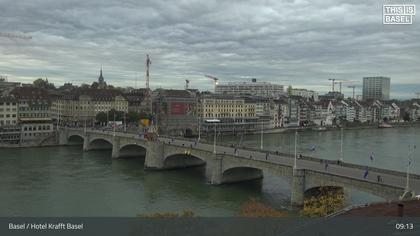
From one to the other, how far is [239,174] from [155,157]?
1091cm

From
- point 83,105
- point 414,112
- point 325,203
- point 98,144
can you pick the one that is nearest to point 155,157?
point 98,144

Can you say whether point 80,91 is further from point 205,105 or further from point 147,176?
point 147,176

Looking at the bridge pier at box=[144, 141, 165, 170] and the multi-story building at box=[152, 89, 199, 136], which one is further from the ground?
the multi-story building at box=[152, 89, 199, 136]

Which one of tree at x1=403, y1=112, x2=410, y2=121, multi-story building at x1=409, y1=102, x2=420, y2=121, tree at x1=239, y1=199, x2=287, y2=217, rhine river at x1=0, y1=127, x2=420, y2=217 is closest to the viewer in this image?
tree at x1=239, y1=199, x2=287, y2=217

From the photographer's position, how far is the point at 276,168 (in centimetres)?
3600

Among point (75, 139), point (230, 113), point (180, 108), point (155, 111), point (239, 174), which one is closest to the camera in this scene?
point (239, 174)

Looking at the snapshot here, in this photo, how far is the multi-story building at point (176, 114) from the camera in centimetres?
10419

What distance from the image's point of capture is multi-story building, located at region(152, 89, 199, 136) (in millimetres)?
104188

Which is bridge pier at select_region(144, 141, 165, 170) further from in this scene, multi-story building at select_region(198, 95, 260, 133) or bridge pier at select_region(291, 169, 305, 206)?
multi-story building at select_region(198, 95, 260, 133)

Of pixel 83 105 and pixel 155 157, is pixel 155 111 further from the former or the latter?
pixel 155 157

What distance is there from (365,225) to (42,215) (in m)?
21.2

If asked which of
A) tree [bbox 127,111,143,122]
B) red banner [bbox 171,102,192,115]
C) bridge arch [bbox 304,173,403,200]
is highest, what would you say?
red banner [bbox 171,102,192,115]

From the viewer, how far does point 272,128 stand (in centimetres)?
12025

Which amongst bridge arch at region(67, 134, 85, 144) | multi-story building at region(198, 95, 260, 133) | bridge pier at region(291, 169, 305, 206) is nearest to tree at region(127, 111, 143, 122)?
multi-story building at region(198, 95, 260, 133)
